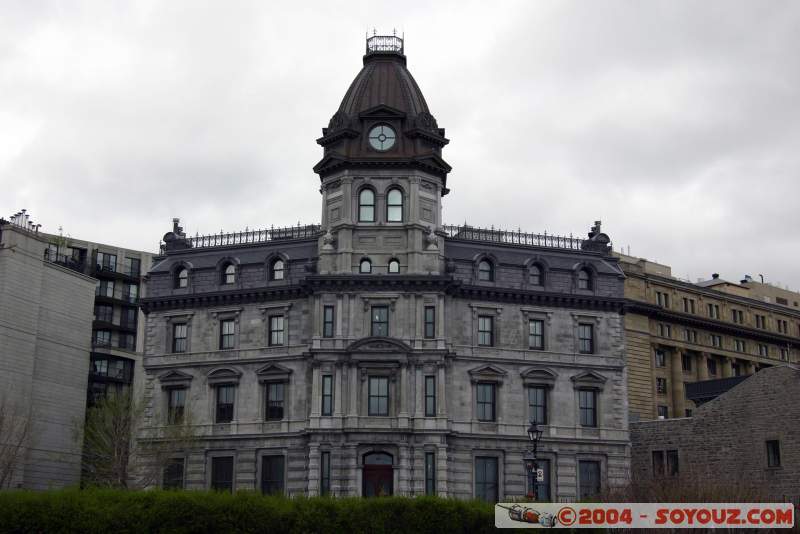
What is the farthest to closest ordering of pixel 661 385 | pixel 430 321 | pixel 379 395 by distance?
pixel 661 385
pixel 430 321
pixel 379 395

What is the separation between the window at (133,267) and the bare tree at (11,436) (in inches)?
1537

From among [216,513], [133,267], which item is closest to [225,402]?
[216,513]

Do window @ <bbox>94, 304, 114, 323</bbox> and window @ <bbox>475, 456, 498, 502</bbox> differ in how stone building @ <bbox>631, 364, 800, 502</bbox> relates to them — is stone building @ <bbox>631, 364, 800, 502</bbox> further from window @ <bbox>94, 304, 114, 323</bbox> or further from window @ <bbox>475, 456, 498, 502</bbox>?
window @ <bbox>94, 304, 114, 323</bbox>

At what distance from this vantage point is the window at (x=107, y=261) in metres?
101

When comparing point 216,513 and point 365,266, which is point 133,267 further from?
point 216,513

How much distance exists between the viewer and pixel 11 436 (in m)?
60.4

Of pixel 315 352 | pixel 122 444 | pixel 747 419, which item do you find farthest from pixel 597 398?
pixel 122 444

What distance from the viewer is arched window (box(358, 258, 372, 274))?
61.5 meters

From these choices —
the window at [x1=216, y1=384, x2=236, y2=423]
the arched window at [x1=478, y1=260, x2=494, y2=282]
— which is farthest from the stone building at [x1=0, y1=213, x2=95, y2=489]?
the arched window at [x1=478, y1=260, x2=494, y2=282]

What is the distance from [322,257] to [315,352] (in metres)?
5.55

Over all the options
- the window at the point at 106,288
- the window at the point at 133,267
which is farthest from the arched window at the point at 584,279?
the window at the point at 133,267

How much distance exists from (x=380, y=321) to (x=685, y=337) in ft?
113

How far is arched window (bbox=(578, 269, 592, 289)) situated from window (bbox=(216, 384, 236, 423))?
842 inches

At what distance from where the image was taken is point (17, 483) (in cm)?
6369
